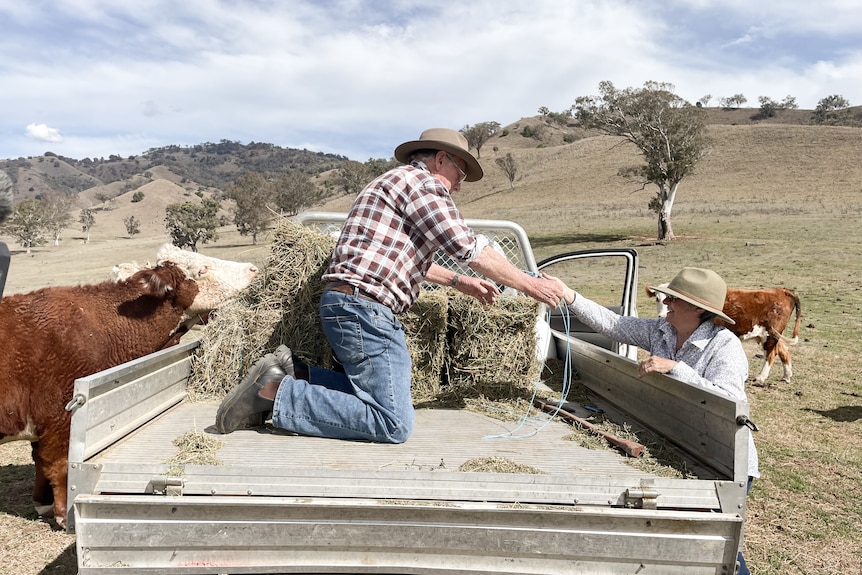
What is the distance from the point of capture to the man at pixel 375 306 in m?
3.31

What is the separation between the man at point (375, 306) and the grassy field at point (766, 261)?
1.68m

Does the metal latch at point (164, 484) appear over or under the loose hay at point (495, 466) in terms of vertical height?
over

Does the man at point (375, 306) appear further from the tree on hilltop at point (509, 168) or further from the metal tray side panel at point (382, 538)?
the tree on hilltop at point (509, 168)

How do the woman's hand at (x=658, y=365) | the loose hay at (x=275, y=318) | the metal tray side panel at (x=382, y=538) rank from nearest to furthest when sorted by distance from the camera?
the metal tray side panel at (x=382, y=538) < the woman's hand at (x=658, y=365) < the loose hay at (x=275, y=318)

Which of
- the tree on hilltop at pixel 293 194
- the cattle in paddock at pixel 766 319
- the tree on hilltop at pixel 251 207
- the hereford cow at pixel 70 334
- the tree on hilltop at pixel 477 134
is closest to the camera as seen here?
the hereford cow at pixel 70 334

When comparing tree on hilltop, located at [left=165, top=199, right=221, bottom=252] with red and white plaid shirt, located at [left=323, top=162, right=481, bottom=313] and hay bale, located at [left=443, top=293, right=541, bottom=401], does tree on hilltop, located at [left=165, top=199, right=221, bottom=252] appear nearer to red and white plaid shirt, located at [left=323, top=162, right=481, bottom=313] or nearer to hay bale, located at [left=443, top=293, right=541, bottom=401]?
hay bale, located at [left=443, top=293, right=541, bottom=401]

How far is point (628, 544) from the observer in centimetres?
234

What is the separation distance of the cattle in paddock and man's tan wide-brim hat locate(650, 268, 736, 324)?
5137mm

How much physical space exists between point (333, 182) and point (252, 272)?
88.9 metres

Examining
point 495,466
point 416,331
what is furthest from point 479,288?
point 495,466

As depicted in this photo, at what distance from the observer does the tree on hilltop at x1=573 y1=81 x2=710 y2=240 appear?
98.2ft

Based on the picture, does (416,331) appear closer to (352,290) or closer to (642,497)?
(352,290)

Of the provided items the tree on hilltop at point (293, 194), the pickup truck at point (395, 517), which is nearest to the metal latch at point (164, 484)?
the pickup truck at point (395, 517)

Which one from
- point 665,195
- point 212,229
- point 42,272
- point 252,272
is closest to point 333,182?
point 212,229
